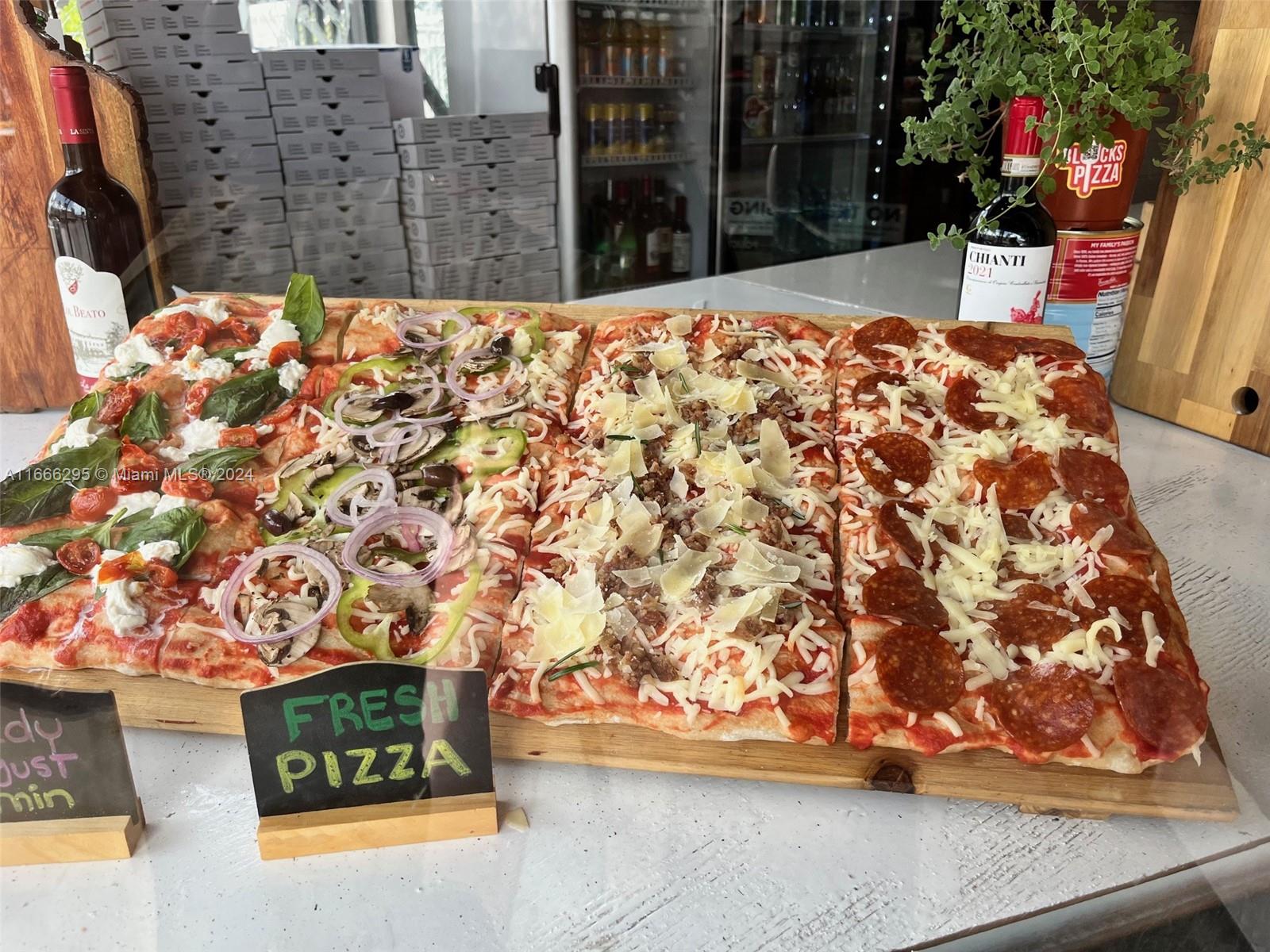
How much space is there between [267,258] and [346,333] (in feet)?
2.12

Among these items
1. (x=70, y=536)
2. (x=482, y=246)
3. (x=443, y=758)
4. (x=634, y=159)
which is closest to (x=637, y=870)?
(x=443, y=758)

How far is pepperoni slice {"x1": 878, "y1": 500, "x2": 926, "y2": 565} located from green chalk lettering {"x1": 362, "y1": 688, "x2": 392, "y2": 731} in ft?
2.09

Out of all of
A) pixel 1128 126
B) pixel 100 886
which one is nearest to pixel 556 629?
pixel 100 886

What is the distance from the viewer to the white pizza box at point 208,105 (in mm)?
1658

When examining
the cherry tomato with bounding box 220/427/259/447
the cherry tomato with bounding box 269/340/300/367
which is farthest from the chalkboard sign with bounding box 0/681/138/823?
the cherry tomato with bounding box 269/340/300/367

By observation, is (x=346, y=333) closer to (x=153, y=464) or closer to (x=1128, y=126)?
(x=153, y=464)

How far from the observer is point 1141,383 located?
177 centimetres

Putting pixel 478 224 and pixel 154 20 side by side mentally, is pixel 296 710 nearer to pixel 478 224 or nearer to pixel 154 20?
pixel 154 20

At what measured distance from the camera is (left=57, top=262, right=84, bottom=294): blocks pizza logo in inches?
46.2

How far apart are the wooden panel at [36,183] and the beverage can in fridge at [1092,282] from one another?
1.45m

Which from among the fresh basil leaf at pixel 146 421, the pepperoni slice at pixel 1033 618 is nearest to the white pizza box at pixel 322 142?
the fresh basil leaf at pixel 146 421

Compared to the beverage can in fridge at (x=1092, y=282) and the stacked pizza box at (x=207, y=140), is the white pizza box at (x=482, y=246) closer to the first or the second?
the stacked pizza box at (x=207, y=140)

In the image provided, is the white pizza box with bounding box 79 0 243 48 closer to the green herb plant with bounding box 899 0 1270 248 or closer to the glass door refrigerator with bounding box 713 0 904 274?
the green herb plant with bounding box 899 0 1270 248

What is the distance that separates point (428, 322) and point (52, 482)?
26.6 inches
